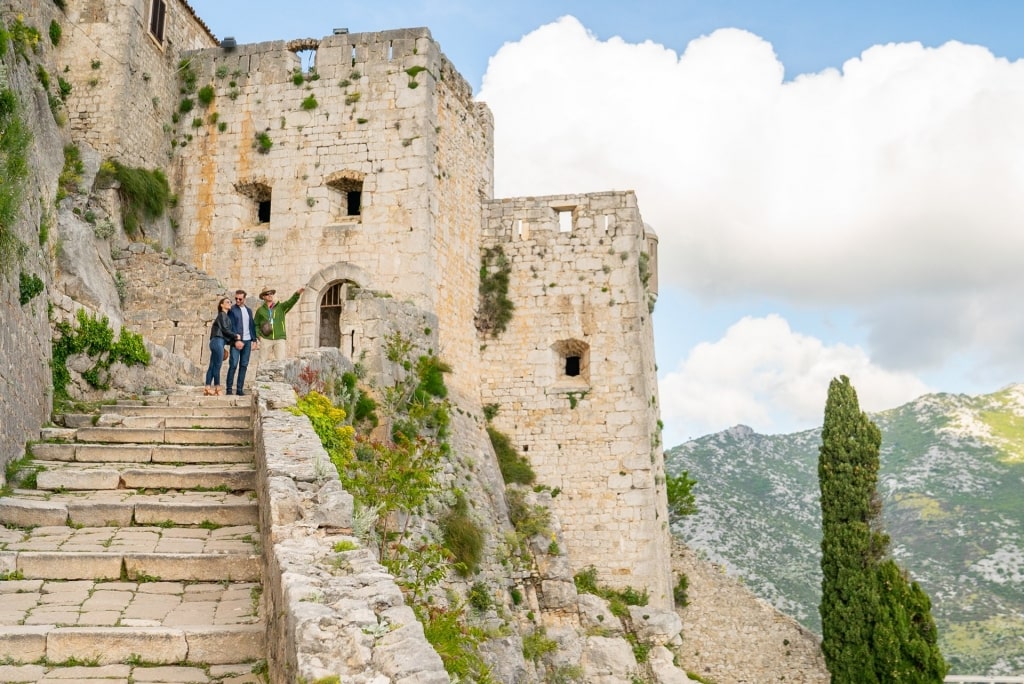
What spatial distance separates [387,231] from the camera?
21000 mm

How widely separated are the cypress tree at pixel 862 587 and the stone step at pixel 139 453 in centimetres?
1693

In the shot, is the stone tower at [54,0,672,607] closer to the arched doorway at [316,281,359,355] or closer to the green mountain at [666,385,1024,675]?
the arched doorway at [316,281,359,355]

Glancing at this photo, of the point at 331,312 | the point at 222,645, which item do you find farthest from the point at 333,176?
the point at 222,645

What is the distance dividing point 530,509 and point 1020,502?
42.4m

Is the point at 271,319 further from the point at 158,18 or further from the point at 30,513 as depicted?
the point at 158,18

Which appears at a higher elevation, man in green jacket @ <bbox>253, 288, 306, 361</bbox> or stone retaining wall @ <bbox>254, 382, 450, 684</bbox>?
man in green jacket @ <bbox>253, 288, 306, 361</bbox>

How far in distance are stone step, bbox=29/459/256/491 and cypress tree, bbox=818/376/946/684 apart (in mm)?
17255

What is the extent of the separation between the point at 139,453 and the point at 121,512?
5.15ft

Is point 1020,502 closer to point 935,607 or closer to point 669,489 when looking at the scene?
point 935,607

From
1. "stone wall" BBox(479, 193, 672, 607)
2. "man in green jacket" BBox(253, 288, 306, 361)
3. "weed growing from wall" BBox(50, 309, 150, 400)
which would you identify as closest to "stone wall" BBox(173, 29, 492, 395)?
"stone wall" BBox(479, 193, 672, 607)

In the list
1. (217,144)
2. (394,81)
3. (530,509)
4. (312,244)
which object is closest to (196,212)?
(217,144)

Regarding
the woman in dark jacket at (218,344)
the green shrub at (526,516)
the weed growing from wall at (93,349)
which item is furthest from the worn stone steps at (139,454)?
the green shrub at (526,516)

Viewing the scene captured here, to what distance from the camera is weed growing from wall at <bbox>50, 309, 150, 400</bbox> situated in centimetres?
1193

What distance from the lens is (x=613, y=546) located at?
21.7 meters
